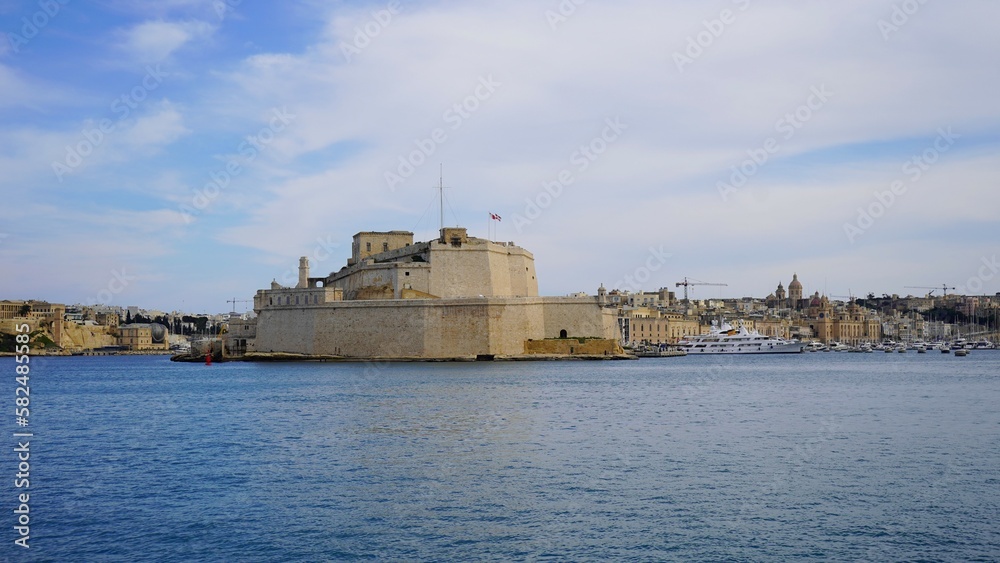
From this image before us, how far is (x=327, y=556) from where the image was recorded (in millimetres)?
7590

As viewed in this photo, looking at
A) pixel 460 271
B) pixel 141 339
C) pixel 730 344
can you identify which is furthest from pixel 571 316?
pixel 141 339

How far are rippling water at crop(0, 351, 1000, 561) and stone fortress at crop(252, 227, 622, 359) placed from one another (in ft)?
47.8

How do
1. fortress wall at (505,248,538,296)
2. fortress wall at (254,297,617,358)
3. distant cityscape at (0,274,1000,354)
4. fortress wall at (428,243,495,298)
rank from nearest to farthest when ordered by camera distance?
fortress wall at (254,297,617,358), fortress wall at (428,243,495,298), fortress wall at (505,248,538,296), distant cityscape at (0,274,1000,354)

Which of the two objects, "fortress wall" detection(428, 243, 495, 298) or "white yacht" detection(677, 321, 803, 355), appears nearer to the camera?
"fortress wall" detection(428, 243, 495, 298)

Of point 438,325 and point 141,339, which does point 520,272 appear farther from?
point 141,339

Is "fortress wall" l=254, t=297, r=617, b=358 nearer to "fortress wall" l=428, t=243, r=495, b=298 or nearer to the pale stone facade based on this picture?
"fortress wall" l=428, t=243, r=495, b=298

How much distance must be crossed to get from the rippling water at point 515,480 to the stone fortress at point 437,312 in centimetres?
1458

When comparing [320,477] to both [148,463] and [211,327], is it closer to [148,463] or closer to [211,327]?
[148,463]

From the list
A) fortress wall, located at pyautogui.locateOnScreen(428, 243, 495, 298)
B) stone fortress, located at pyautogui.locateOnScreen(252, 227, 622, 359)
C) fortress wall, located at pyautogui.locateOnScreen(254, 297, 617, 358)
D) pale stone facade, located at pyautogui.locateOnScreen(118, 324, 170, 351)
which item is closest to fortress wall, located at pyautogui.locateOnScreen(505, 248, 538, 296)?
stone fortress, located at pyautogui.locateOnScreen(252, 227, 622, 359)

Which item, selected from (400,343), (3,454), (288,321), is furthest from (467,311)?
(3,454)

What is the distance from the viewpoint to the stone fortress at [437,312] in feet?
113

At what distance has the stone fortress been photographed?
113ft

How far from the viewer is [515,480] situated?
1033cm

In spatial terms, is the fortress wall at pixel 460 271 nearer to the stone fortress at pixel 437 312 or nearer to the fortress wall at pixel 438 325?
the stone fortress at pixel 437 312
